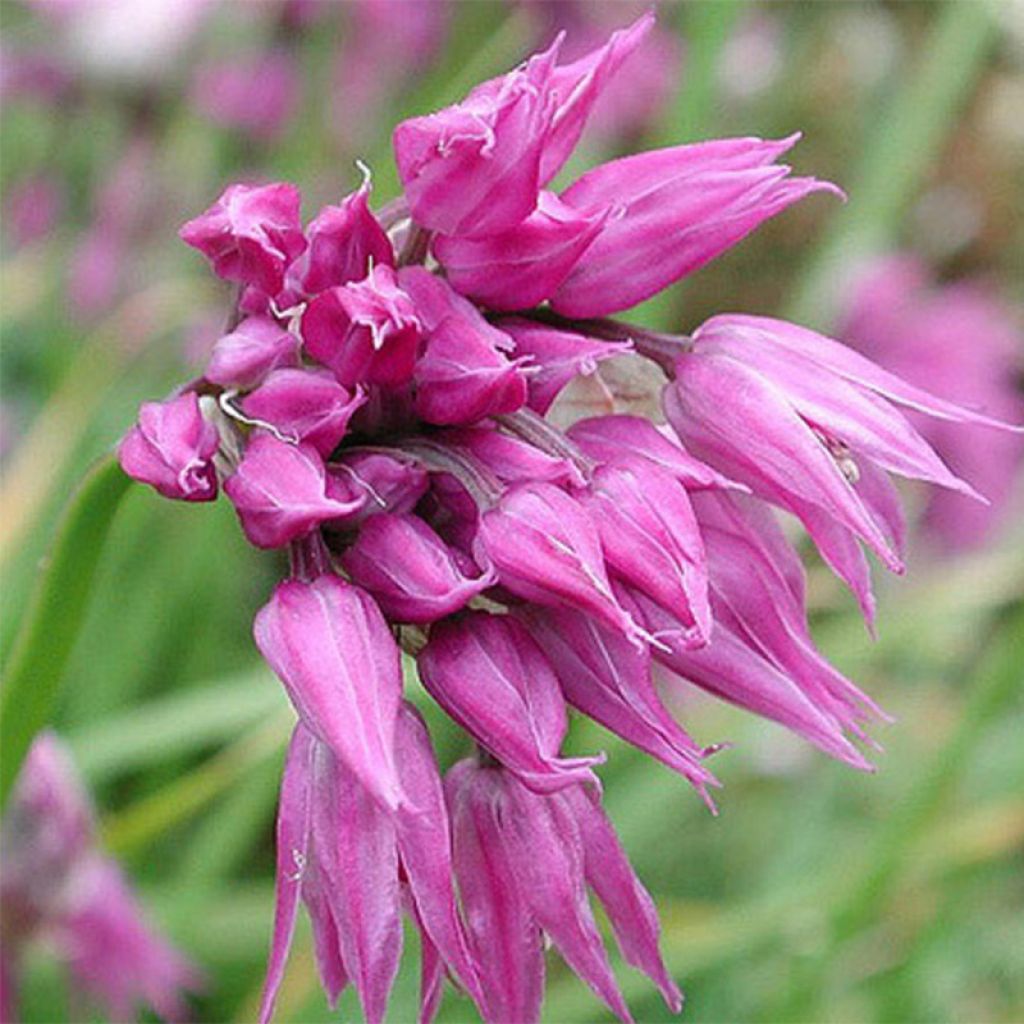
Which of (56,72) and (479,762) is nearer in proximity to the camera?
(479,762)

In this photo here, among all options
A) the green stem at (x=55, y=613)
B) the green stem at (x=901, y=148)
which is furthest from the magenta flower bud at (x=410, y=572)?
the green stem at (x=901, y=148)

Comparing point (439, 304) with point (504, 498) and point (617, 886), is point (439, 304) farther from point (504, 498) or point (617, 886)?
point (617, 886)

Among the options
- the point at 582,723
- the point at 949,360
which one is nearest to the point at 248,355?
the point at 582,723

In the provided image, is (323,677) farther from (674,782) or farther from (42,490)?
(674,782)

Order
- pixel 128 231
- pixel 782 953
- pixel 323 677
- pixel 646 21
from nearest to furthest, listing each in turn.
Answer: pixel 323 677 < pixel 646 21 < pixel 782 953 < pixel 128 231

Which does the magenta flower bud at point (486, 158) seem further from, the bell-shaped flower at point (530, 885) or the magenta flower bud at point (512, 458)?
the bell-shaped flower at point (530, 885)

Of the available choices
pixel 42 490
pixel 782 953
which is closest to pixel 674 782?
pixel 782 953
